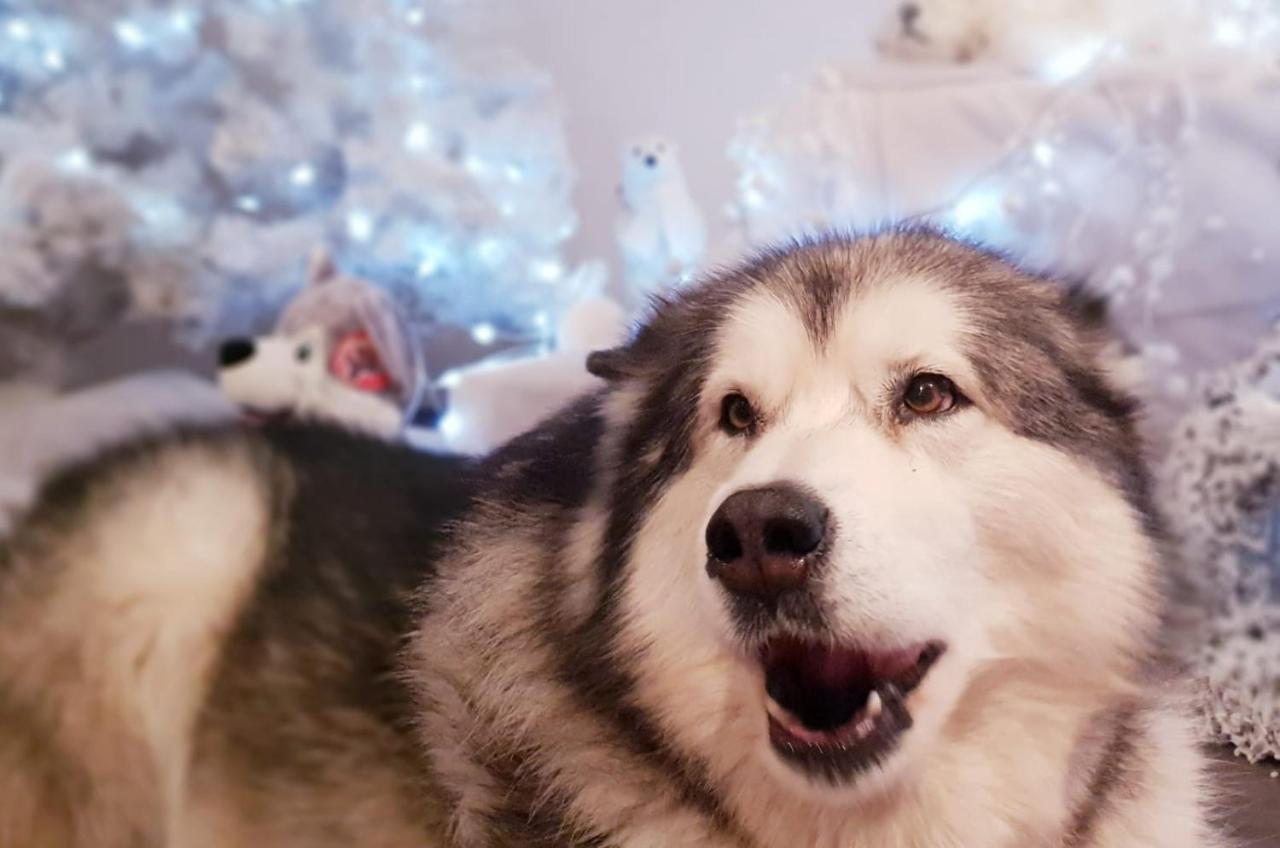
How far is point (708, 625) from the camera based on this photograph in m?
0.97

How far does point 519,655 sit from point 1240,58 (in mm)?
2241

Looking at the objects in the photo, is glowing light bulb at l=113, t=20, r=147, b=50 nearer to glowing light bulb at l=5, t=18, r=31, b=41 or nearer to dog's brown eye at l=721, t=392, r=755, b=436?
glowing light bulb at l=5, t=18, r=31, b=41

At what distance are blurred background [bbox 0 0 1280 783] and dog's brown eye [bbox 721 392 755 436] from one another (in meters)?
0.78

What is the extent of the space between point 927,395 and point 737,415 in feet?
0.72

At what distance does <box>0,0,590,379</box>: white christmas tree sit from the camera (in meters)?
3.12

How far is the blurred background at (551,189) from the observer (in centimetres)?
219

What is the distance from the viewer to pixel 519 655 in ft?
3.89

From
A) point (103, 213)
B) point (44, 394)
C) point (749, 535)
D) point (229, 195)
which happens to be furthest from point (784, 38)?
point (749, 535)

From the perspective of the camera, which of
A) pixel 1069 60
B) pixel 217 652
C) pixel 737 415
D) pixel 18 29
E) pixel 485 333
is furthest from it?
pixel 485 333

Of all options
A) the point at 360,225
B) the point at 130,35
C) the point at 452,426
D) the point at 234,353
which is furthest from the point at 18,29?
the point at 452,426

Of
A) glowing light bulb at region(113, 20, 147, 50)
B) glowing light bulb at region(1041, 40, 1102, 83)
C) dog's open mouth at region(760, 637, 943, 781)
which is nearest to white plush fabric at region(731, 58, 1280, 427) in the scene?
glowing light bulb at region(1041, 40, 1102, 83)

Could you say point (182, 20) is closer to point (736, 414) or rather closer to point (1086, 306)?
point (736, 414)

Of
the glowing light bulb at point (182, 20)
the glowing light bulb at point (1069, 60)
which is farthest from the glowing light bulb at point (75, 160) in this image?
the glowing light bulb at point (1069, 60)

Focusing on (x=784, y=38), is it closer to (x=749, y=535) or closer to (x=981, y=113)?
(x=981, y=113)
